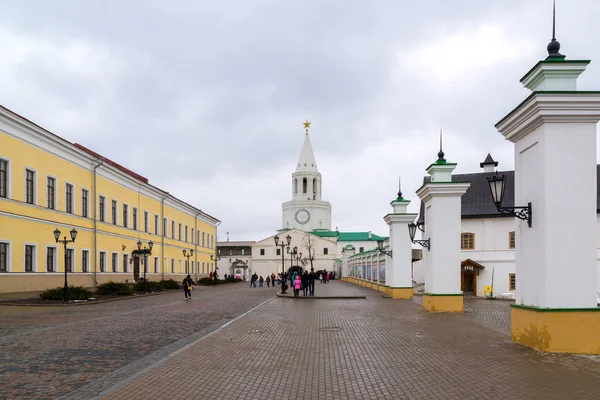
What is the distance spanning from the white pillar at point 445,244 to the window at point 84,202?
82.4 feet

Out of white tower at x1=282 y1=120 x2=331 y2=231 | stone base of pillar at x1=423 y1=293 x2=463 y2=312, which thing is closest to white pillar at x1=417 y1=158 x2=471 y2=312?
stone base of pillar at x1=423 y1=293 x2=463 y2=312

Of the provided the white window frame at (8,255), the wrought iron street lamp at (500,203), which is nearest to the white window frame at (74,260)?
the white window frame at (8,255)

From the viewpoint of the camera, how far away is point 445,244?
65.0 ft

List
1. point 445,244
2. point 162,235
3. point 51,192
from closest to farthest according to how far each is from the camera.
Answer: point 445,244 < point 51,192 < point 162,235

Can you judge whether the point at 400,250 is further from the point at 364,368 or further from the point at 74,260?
the point at 74,260

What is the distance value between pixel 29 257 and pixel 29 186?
3.79 metres

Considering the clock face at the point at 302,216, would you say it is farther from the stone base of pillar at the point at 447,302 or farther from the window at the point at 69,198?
the stone base of pillar at the point at 447,302

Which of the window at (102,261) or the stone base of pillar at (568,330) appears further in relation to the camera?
the window at (102,261)

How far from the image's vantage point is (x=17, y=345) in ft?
39.2

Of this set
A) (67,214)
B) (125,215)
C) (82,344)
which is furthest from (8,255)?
(82,344)

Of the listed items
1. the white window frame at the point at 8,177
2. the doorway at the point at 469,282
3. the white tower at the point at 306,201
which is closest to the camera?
the white window frame at the point at 8,177

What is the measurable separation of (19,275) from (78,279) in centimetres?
693

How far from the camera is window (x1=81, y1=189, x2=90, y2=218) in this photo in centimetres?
3710

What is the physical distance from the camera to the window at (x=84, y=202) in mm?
37097
